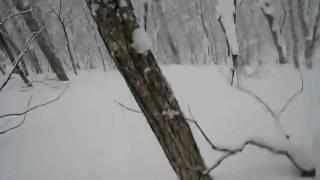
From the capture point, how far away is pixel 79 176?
449 centimetres

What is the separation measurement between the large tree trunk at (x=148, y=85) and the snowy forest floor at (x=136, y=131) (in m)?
0.56

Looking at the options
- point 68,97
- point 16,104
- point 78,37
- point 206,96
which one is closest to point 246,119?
point 206,96

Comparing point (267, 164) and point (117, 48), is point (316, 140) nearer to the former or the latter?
point (267, 164)

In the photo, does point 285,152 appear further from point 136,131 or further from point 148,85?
point 136,131

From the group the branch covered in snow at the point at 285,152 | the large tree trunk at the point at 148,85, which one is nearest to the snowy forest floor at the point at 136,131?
the branch covered in snow at the point at 285,152

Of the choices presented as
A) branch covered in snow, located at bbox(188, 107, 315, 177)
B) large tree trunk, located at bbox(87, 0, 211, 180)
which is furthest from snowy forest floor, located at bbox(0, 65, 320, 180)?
large tree trunk, located at bbox(87, 0, 211, 180)

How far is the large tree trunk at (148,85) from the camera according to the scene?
274 centimetres

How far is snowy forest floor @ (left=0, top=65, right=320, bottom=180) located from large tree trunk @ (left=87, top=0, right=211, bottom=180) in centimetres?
56

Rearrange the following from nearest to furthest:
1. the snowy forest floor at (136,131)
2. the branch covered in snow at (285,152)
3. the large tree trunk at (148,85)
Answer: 1. the large tree trunk at (148,85)
2. the branch covered in snow at (285,152)
3. the snowy forest floor at (136,131)

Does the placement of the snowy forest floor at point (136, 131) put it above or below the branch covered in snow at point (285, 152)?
below

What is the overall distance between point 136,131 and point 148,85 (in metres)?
3.05

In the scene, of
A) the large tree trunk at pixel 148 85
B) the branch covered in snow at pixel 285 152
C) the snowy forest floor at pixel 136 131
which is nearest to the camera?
the large tree trunk at pixel 148 85

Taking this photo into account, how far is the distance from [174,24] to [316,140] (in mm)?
34269

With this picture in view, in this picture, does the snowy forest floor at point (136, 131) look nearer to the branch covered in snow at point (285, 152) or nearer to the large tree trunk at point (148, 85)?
the branch covered in snow at point (285, 152)
